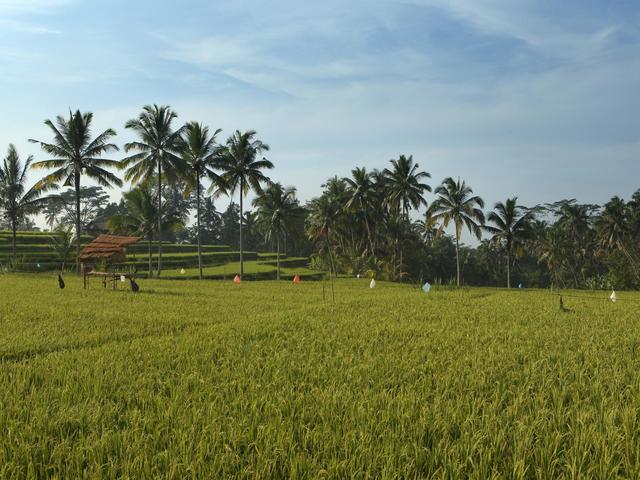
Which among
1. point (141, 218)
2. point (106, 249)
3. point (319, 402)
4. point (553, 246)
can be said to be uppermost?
point (141, 218)

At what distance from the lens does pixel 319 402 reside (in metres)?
4.06

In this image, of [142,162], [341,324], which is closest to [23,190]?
[142,162]

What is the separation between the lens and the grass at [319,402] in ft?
9.79

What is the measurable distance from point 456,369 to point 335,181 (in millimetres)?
33675

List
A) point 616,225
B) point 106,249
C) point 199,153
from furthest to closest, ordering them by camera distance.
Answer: point 616,225 < point 199,153 < point 106,249

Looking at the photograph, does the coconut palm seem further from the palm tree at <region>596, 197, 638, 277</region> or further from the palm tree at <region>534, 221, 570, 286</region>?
the palm tree at <region>596, 197, 638, 277</region>

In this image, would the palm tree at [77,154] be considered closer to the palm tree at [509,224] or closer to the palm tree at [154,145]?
the palm tree at [154,145]

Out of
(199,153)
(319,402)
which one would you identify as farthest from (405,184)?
(319,402)

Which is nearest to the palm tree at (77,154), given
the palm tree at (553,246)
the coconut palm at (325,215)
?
the coconut palm at (325,215)

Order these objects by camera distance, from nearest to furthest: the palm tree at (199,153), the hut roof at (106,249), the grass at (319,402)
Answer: the grass at (319,402) < the hut roof at (106,249) < the palm tree at (199,153)

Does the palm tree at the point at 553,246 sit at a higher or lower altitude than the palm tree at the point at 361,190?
lower

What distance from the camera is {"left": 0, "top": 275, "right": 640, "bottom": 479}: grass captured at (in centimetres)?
298

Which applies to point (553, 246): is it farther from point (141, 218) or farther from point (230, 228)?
point (230, 228)

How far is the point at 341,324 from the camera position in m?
8.87
